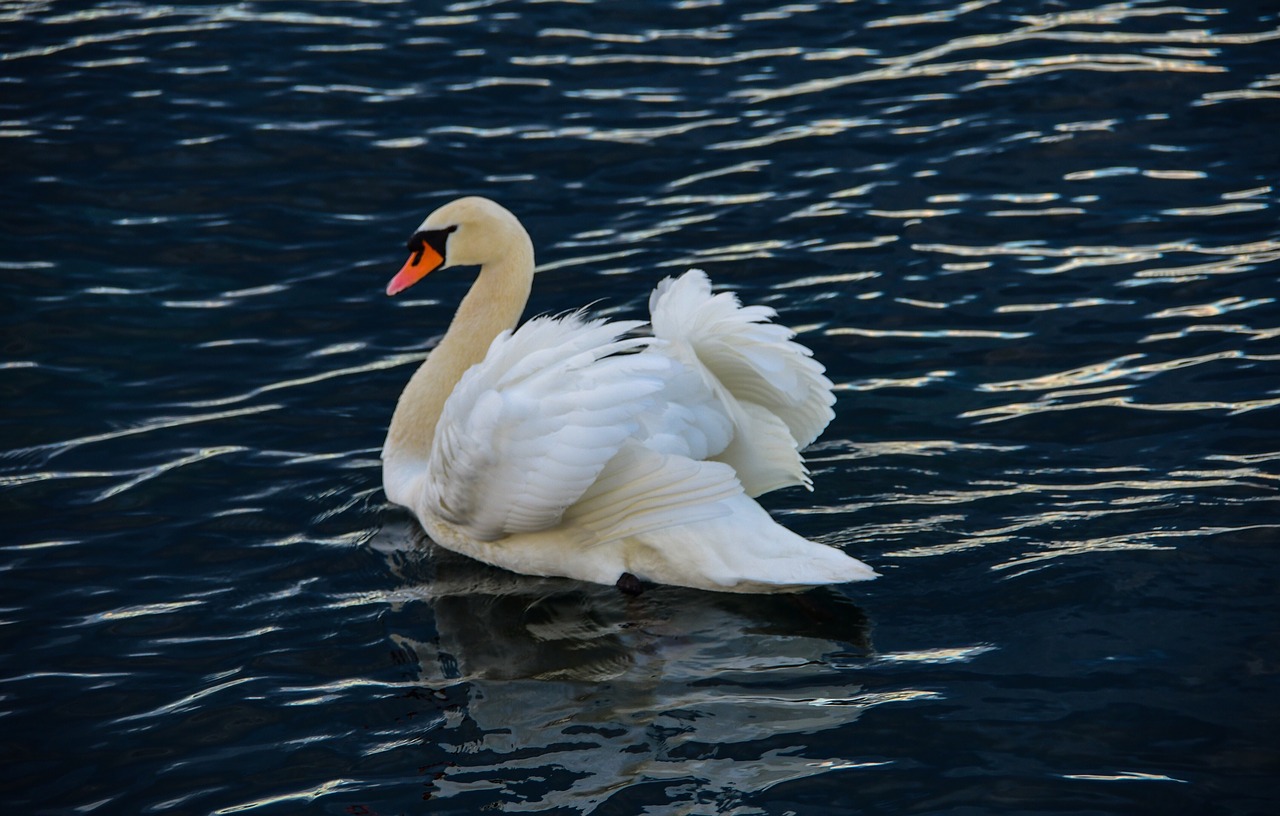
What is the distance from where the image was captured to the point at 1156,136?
10633 millimetres

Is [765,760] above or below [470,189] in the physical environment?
below

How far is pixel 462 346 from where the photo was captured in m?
7.67

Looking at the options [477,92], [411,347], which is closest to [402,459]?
[411,347]

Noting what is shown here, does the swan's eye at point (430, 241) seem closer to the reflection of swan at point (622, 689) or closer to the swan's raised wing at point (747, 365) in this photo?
the swan's raised wing at point (747, 365)

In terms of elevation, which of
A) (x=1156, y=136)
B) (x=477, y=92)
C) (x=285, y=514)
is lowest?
(x=285, y=514)

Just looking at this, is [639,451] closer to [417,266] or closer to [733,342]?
[733,342]

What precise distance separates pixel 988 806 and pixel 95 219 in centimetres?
768

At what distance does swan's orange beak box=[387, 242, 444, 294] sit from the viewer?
768 cm

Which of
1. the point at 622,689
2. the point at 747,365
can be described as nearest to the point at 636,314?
the point at 747,365

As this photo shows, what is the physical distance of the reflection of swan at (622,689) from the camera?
201 inches

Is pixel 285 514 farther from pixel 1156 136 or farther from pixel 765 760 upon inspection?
pixel 1156 136

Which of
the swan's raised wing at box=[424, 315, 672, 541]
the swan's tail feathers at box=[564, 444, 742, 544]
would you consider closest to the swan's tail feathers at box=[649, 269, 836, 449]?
the swan's raised wing at box=[424, 315, 672, 541]

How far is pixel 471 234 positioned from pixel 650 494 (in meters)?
2.04

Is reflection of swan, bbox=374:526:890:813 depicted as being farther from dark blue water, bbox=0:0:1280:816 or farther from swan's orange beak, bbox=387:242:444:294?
swan's orange beak, bbox=387:242:444:294
